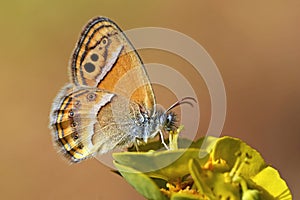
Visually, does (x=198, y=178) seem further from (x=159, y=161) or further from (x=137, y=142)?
(x=137, y=142)

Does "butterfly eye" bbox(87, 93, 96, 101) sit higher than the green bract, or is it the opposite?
"butterfly eye" bbox(87, 93, 96, 101)

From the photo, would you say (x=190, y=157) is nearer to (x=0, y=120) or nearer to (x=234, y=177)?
(x=234, y=177)

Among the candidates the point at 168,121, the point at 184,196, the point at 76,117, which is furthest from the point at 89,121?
the point at 184,196

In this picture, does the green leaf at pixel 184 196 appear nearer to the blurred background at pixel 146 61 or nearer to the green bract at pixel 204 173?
the green bract at pixel 204 173

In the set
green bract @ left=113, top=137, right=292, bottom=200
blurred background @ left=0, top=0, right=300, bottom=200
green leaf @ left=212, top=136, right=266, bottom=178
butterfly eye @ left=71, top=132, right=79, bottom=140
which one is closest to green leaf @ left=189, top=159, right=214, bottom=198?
green bract @ left=113, top=137, right=292, bottom=200

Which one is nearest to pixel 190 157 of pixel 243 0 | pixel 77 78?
pixel 77 78

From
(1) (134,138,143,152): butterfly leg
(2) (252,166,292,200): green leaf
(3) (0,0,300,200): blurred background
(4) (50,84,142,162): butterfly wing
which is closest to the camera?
(2) (252,166,292,200): green leaf

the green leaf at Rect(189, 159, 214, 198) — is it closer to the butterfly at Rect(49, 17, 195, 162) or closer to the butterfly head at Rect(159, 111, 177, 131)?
the butterfly head at Rect(159, 111, 177, 131)
